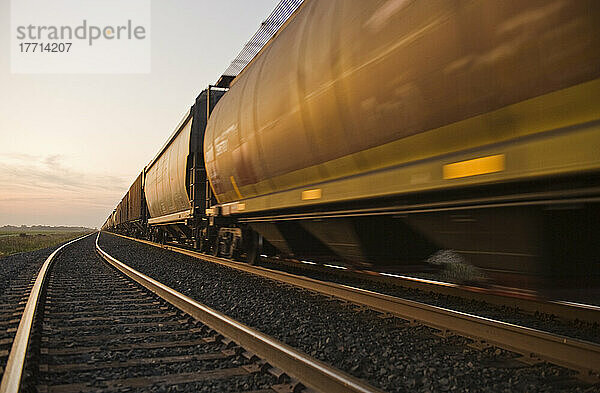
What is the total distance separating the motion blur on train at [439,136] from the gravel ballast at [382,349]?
58 cm

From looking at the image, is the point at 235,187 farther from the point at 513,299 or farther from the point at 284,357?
the point at 284,357

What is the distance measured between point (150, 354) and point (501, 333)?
8.85 ft

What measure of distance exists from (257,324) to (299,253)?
2.60 metres

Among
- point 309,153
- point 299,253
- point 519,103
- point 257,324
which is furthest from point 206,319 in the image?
point 519,103

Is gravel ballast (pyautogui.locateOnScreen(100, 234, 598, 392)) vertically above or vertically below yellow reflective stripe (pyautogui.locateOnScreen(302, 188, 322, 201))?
below

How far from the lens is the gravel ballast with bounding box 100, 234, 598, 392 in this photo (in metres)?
3.00

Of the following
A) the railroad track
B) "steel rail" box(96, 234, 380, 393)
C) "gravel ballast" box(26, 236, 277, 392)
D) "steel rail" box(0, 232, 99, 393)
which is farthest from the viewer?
"gravel ballast" box(26, 236, 277, 392)

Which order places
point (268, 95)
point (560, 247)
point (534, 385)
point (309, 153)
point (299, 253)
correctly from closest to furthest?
point (534, 385)
point (560, 247)
point (309, 153)
point (268, 95)
point (299, 253)

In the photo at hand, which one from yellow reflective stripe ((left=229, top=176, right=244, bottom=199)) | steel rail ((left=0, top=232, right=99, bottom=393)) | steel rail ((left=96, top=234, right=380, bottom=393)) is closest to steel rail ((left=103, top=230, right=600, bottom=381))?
steel rail ((left=96, top=234, right=380, bottom=393))

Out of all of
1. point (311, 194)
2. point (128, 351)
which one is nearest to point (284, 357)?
point (128, 351)

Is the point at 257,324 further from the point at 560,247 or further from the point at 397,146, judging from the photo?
the point at 560,247

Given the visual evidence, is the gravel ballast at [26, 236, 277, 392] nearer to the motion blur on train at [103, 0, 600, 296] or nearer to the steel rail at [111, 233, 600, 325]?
the motion blur on train at [103, 0, 600, 296]

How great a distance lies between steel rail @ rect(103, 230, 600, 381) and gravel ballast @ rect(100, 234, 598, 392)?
0.27 ft

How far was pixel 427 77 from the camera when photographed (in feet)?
11.6
